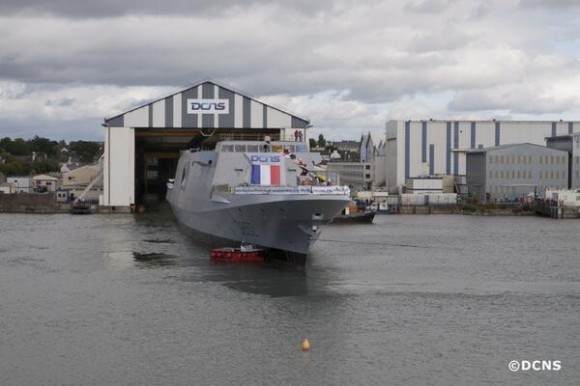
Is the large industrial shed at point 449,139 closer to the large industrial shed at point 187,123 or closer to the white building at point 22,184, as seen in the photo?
the large industrial shed at point 187,123

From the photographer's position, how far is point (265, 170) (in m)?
33.3

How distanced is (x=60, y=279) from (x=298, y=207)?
8.32 meters

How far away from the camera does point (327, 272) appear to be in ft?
95.5

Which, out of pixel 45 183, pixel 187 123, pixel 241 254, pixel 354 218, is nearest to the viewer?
pixel 241 254

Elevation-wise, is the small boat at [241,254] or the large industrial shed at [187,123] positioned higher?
the large industrial shed at [187,123]

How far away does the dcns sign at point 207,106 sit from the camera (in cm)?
5205

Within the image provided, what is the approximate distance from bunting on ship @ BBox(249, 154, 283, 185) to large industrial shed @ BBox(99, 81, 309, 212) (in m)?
15.9

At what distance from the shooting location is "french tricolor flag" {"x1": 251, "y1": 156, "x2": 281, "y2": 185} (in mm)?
32938

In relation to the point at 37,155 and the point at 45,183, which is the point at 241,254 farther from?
the point at 37,155

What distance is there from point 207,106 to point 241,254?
22.6m

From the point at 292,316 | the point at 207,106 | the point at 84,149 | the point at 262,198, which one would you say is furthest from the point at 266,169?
the point at 84,149

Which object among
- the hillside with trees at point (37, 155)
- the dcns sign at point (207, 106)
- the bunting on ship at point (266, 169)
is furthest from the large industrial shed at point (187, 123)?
the hillside with trees at point (37, 155)

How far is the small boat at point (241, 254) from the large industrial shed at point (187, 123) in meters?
18.5

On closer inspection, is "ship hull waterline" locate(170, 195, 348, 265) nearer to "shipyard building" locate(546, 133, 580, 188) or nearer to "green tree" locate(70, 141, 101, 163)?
"shipyard building" locate(546, 133, 580, 188)
